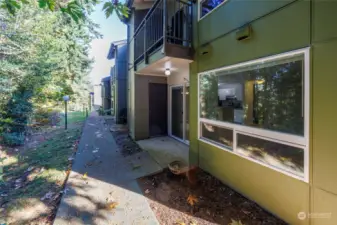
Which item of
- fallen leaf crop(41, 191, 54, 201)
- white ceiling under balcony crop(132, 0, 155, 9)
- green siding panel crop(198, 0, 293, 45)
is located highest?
white ceiling under balcony crop(132, 0, 155, 9)

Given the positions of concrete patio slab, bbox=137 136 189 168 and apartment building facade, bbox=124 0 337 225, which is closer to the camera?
apartment building facade, bbox=124 0 337 225

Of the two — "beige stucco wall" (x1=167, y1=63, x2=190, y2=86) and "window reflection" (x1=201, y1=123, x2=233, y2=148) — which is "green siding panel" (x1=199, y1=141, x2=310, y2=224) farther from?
"beige stucco wall" (x1=167, y1=63, x2=190, y2=86)

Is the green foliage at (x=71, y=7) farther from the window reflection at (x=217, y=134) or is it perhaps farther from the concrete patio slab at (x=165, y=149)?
the concrete patio slab at (x=165, y=149)

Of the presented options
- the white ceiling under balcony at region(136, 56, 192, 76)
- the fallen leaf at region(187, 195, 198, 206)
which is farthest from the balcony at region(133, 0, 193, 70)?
the fallen leaf at region(187, 195, 198, 206)

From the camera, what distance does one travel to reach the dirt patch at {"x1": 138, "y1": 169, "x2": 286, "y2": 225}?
3006mm

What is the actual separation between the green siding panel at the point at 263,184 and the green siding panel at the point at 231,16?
8.74ft

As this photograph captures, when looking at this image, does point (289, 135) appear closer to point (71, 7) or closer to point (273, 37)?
point (273, 37)

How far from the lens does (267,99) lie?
3.19m

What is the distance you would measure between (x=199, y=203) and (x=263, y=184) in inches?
47.8

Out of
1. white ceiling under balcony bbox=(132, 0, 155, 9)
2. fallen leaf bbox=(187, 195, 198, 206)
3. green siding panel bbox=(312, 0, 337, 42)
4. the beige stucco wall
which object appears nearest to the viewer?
green siding panel bbox=(312, 0, 337, 42)

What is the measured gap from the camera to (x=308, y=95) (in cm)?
246

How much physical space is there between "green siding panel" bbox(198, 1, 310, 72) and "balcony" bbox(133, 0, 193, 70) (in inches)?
45.0

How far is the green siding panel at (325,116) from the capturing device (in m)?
2.21

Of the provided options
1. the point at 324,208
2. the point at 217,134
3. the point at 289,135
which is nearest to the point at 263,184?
Answer: the point at 324,208
